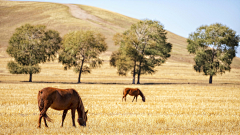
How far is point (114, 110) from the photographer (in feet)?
59.8

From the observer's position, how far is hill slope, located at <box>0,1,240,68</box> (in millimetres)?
140875

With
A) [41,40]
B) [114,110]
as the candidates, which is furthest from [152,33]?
[114,110]

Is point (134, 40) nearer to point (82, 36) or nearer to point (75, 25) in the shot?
point (82, 36)

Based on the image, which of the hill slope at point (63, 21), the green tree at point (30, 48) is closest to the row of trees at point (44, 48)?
the green tree at point (30, 48)

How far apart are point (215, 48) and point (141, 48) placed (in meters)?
18.1

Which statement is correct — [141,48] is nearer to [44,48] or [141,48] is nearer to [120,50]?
[120,50]

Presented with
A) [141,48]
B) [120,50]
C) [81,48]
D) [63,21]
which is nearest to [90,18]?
[63,21]

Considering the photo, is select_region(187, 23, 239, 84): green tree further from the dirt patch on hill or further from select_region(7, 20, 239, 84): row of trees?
the dirt patch on hill

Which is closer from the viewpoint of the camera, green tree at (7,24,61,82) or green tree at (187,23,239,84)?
green tree at (7,24,61,82)

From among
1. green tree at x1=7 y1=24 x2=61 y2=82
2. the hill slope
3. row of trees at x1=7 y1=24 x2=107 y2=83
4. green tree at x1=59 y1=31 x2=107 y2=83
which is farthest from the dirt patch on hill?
green tree at x1=7 y1=24 x2=61 y2=82

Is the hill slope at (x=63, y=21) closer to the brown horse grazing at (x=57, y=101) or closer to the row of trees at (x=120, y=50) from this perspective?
the row of trees at (x=120, y=50)

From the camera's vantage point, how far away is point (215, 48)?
6278 cm

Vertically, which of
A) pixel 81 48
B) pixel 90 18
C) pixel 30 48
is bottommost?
pixel 30 48

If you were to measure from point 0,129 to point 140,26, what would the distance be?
5148cm
